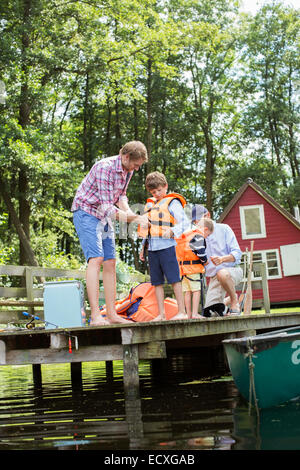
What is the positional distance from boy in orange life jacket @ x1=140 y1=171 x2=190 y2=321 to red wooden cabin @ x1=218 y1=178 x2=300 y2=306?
22.4 meters

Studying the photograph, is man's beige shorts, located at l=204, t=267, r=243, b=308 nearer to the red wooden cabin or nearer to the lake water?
the lake water

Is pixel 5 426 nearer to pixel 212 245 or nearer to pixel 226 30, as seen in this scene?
pixel 212 245

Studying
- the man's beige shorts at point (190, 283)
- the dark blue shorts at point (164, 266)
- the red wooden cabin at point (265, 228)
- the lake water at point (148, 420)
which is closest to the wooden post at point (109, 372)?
the lake water at point (148, 420)

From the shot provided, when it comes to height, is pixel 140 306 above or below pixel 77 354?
above

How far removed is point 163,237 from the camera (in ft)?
21.1

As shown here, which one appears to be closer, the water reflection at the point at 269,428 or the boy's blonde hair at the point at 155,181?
the water reflection at the point at 269,428

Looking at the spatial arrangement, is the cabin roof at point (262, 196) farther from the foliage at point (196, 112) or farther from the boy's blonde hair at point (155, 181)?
the boy's blonde hair at point (155, 181)

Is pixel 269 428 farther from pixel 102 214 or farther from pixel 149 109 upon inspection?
pixel 149 109

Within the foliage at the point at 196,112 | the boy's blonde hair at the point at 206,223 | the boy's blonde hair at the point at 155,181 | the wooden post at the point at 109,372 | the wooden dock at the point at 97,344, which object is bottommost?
the wooden post at the point at 109,372

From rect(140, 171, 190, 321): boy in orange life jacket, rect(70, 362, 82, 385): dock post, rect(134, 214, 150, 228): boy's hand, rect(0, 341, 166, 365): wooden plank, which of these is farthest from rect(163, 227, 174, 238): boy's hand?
rect(70, 362, 82, 385): dock post

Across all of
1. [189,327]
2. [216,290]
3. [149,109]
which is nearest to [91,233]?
[189,327]

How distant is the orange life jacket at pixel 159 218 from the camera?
6.43 metres

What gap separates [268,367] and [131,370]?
57.5 inches

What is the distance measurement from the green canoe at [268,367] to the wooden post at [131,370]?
1.06m
